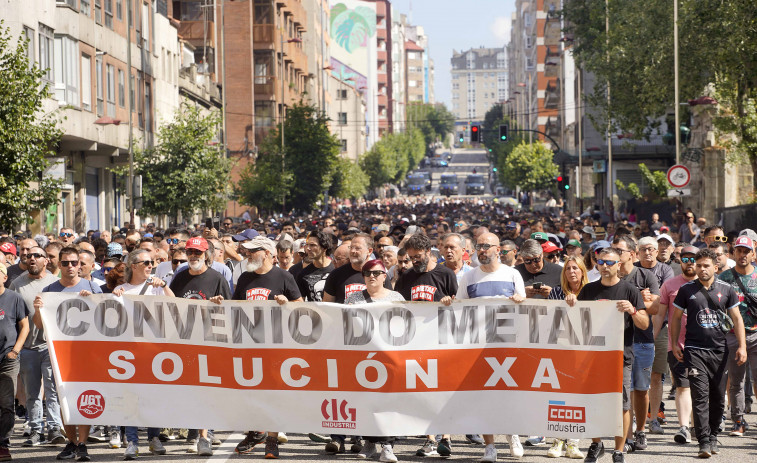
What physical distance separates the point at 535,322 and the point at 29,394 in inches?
182

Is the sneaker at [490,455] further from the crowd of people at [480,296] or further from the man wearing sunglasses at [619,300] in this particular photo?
the man wearing sunglasses at [619,300]

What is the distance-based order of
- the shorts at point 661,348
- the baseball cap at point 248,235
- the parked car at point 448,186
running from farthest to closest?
the parked car at point 448,186, the baseball cap at point 248,235, the shorts at point 661,348

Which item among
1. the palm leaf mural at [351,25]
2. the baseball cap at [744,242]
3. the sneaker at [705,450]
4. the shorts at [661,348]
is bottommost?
the sneaker at [705,450]

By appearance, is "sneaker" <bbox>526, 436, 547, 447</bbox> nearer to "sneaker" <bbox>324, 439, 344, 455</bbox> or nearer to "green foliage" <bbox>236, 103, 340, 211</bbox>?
"sneaker" <bbox>324, 439, 344, 455</bbox>

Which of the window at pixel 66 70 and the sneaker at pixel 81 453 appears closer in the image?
the sneaker at pixel 81 453

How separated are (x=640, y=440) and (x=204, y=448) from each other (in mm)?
3703

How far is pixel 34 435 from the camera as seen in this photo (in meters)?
11.3

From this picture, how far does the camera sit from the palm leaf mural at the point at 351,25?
172 metres

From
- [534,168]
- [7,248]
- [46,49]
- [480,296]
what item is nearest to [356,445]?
[480,296]

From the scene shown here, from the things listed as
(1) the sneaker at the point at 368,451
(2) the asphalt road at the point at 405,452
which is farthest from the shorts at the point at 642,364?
(1) the sneaker at the point at 368,451

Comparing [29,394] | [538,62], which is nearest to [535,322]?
[29,394]

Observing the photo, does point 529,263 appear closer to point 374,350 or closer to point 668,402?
point 374,350

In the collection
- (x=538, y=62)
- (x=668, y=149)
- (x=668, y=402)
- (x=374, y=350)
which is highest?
(x=538, y=62)

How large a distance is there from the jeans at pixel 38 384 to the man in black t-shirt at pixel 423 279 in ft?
10.6
